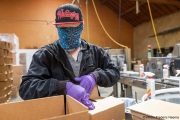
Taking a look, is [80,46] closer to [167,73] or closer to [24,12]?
[167,73]

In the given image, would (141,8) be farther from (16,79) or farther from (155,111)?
(155,111)

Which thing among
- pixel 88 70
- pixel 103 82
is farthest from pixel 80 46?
pixel 103 82

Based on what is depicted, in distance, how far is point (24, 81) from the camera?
98 cm

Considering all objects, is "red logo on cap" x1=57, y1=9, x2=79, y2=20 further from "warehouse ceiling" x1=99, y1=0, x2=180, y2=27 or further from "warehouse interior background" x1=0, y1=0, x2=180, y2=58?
"warehouse interior background" x1=0, y1=0, x2=180, y2=58

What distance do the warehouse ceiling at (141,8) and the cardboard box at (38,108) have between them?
6693 mm

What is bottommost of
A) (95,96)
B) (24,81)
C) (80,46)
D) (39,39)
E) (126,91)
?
(126,91)

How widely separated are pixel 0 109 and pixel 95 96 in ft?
1.91

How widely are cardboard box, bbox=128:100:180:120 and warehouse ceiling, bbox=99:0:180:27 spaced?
6.57 meters

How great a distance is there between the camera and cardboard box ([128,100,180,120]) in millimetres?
680

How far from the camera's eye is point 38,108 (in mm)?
705

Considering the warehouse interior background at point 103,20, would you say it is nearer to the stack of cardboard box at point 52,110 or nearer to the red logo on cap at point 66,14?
the red logo on cap at point 66,14

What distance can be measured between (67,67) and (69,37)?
0.20 m

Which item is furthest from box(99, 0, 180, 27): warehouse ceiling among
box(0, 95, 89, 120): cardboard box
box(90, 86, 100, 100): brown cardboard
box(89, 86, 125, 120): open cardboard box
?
box(0, 95, 89, 120): cardboard box

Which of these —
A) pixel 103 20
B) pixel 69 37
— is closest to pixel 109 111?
pixel 69 37
